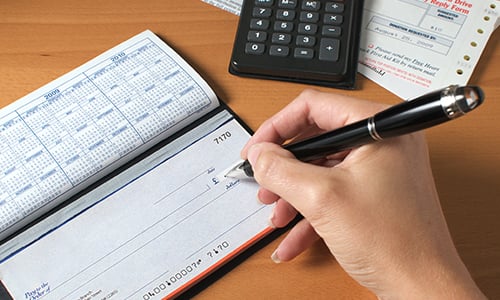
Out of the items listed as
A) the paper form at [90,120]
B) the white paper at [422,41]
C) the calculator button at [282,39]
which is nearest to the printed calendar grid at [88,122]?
the paper form at [90,120]

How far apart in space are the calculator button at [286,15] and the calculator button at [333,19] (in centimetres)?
4

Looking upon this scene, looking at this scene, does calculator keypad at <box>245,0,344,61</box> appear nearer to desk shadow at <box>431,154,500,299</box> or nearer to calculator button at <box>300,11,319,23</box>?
calculator button at <box>300,11,319,23</box>

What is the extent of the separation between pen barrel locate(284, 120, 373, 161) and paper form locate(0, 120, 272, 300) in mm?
83

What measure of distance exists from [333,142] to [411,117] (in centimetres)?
8

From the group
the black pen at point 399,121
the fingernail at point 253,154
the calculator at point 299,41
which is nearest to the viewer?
A: the black pen at point 399,121

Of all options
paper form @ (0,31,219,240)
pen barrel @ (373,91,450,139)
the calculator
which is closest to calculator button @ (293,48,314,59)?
the calculator

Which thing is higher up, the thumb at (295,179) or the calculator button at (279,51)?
the calculator button at (279,51)

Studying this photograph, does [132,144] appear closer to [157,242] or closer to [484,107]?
[157,242]

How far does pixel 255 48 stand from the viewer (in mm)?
646

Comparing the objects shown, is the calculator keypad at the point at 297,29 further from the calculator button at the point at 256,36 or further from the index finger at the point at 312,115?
the index finger at the point at 312,115

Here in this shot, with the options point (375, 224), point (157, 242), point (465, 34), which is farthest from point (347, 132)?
point (465, 34)

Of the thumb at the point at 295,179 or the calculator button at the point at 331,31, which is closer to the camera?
the thumb at the point at 295,179

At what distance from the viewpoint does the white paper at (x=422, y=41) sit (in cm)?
65

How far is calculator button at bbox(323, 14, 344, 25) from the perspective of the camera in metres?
0.66
